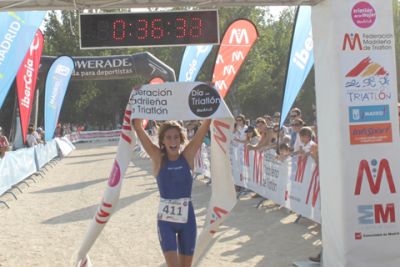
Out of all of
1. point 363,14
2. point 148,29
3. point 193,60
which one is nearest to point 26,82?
point 193,60

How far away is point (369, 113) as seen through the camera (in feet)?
19.5

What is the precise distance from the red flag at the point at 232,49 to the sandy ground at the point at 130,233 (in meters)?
2.84

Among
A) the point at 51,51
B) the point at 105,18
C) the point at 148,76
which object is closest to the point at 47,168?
the point at 148,76

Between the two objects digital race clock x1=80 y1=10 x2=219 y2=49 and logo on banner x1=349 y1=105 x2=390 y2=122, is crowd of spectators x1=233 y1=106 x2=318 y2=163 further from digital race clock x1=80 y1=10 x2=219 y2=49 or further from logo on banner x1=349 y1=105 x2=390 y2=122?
digital race clock x1=80 y1=10 x2=219 y2=49

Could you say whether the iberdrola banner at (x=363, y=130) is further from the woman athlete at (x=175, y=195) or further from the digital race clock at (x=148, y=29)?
the woman athlete at (x=175, y=195)

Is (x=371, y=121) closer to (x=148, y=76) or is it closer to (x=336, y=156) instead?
(x=336, y=156)

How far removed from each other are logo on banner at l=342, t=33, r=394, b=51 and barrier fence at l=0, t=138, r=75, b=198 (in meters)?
9.33

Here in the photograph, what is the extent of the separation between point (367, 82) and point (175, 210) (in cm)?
270

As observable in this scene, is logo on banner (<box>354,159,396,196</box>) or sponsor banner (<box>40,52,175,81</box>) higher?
sponsor banner (<box>40,52,175,81</box>)

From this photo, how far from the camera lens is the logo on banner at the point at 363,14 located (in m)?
5.89

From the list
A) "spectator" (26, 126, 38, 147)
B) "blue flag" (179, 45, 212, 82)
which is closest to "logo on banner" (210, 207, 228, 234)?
"blue flag" (179, 45, 212, 82)

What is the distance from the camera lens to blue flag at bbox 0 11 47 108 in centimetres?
978

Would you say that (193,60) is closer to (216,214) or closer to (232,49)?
(232,49)

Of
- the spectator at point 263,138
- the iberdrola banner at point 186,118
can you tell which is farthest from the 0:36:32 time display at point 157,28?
the spectator at point 263,138
